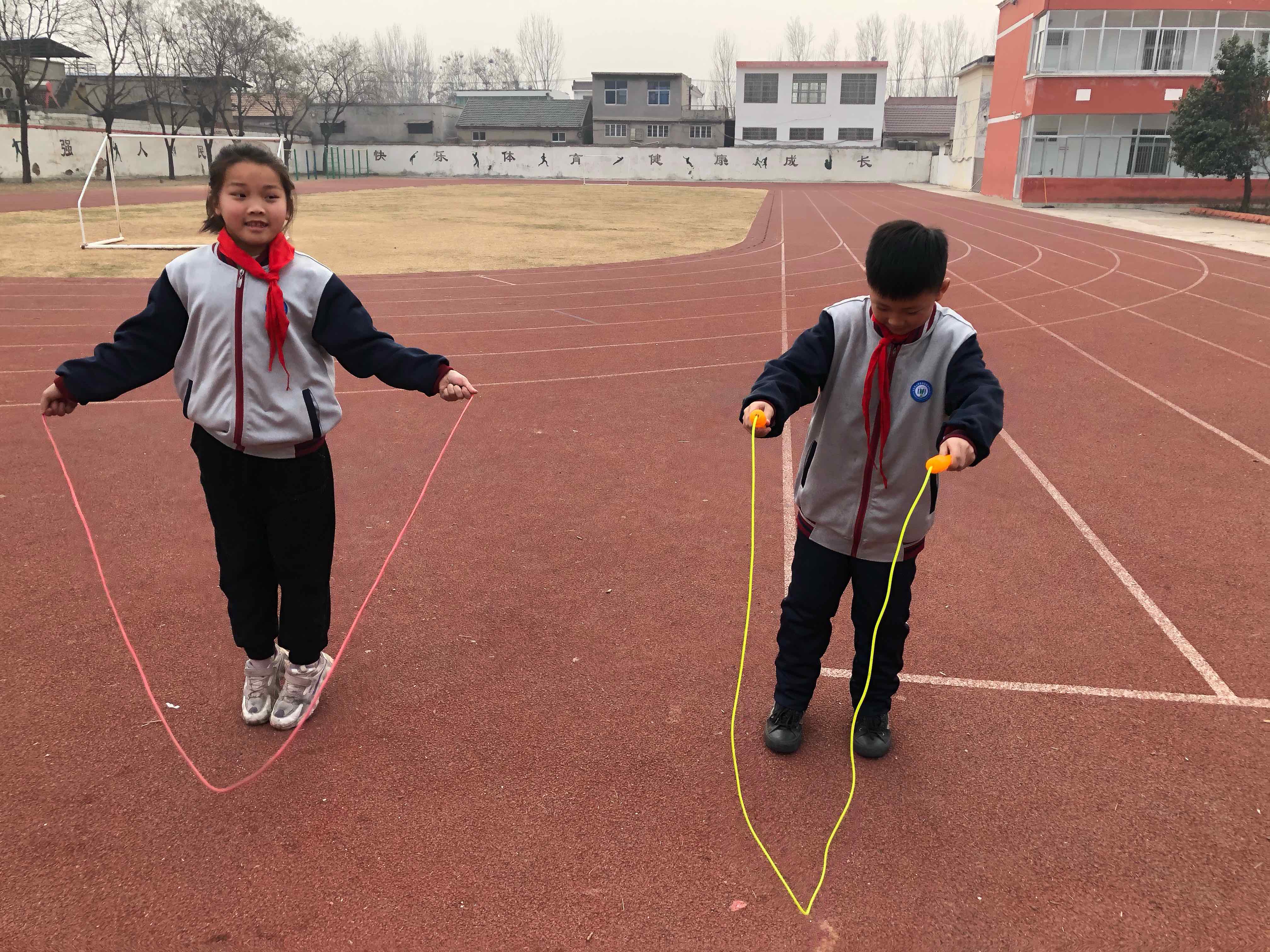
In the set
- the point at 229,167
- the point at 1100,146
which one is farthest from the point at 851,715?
the point at 1100,146

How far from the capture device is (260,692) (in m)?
3.14

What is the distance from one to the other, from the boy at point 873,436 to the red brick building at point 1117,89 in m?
36.3

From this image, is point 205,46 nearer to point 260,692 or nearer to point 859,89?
point 859,89

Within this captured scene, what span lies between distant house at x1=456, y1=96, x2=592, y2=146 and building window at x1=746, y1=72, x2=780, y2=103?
1294 centimetres

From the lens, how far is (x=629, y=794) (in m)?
2.77

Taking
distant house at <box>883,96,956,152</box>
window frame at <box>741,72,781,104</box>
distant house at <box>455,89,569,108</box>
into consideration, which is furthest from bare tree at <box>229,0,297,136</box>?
distant house at <box>883,96,956,152</box>

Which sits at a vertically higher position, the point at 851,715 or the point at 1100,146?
the point at 1100,146

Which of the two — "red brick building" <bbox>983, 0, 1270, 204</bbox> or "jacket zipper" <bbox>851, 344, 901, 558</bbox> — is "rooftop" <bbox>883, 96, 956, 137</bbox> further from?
"jacket zipper" <bbox>851, 344, 901, 558</bbox>

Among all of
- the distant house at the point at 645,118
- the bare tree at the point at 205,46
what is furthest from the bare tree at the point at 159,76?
the distant house at the point at 645,118

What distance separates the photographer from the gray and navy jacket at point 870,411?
8.27 ft

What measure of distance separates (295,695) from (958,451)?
239cm

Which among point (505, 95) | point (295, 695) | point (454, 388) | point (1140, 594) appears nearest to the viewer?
point (454, 388)

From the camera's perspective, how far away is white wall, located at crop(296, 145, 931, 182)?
178 feet

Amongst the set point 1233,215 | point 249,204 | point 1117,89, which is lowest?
point 249,204
